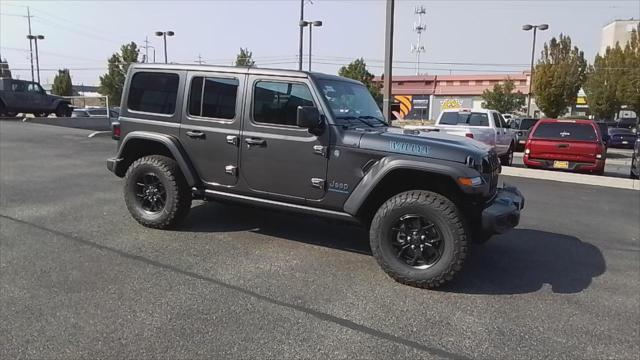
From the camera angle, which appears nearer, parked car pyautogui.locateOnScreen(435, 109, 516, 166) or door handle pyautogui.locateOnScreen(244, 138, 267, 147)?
door handle pyautogui.locateOnScreen(244, 138, 267, 147)

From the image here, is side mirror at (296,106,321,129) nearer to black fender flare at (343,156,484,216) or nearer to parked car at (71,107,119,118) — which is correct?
black fender flare at (343,156,484,216)

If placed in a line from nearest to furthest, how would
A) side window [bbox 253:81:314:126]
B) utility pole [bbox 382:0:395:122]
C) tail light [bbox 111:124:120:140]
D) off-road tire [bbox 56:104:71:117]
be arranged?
side window [bbox 253:81:314:126] → tail light [bbox 111:124:120:140] → utility pole [bbox 382:0:395:122] → off-road tire [bbox 56:104:71:117]

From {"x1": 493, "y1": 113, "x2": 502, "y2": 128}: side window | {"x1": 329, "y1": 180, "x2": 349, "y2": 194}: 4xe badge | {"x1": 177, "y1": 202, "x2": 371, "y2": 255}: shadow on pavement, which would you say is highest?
{"x1": 493, "y1": 113, "x2": 502, "y2": 128}: side window

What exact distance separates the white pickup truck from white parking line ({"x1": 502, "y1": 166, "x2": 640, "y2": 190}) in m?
3.12

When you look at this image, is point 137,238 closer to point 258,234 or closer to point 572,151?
point 258,234

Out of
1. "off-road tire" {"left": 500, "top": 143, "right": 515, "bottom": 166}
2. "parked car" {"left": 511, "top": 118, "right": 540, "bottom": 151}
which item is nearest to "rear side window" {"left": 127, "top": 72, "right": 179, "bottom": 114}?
"off-road tire" {"left": 500, "top": 143, "right": 515, "bottom": 166}

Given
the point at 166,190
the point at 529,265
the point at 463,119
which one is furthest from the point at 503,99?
the point at 166,190

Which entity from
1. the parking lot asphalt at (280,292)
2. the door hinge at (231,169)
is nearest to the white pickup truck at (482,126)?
the parking lot asphalt at (280,292)

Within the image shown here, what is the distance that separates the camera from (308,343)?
330cm

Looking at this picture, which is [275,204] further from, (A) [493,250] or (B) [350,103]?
(A) [493,250]

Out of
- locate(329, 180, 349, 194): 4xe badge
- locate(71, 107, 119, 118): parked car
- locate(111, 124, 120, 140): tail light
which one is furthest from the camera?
locate(71, 107, 119, 118): parked car

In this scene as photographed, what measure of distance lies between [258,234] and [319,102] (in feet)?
5.98

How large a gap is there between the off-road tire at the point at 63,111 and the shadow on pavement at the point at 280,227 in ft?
77.2

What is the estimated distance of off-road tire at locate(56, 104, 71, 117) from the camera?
26.3m
